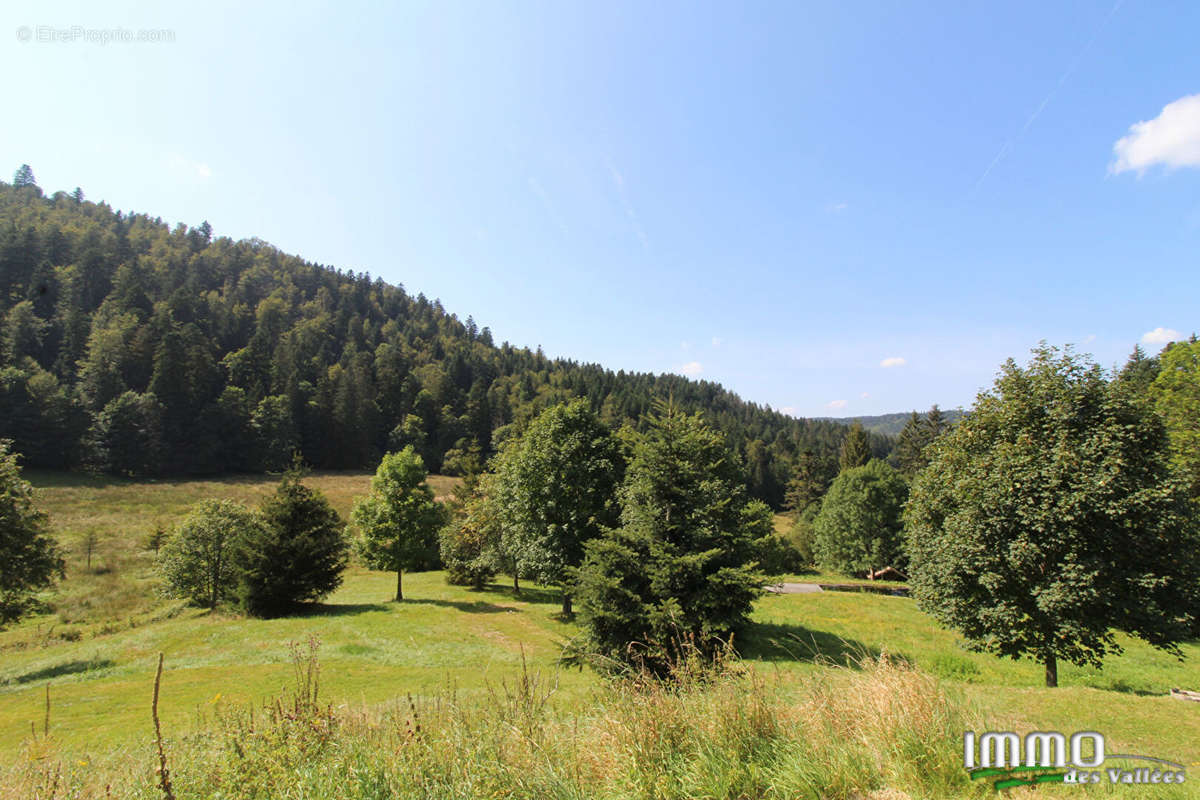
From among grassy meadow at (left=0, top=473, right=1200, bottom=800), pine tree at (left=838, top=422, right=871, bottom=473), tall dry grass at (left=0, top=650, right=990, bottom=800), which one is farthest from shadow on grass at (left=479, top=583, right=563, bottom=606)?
pine tree at (left=838, top=422, right=871, bottom=473)

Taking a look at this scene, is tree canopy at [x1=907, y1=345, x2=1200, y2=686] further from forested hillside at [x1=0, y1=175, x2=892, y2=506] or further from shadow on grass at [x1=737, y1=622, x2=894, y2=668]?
forested hillside at [x1=0, y1=175, x2=892, y2=506]

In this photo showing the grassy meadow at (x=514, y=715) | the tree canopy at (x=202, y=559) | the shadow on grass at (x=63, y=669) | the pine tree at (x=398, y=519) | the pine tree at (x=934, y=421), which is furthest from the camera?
the pine tree at (x=934, y=421)

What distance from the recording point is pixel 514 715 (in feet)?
17.9

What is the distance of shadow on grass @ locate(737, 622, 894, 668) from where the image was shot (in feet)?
55.3

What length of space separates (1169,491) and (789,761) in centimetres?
1324

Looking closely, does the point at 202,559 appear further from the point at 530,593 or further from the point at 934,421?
the point at 934,421

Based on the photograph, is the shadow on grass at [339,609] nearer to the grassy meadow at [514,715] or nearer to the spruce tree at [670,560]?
the grassy meadow at [514,715]

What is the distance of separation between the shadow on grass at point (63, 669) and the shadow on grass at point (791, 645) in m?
23.5

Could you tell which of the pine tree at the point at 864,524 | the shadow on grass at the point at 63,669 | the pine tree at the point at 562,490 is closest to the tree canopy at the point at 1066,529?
the pine tree at the point at 562,490

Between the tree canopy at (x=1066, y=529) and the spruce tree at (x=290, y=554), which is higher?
the tree canopy at (x=1066, y=529)

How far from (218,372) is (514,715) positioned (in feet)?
343

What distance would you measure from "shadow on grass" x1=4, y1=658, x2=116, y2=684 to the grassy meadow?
0.10 metres

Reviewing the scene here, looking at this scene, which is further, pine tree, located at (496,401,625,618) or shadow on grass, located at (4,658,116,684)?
pine tree, located at (496,401,625,618)

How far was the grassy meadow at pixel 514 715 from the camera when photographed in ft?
14.5
